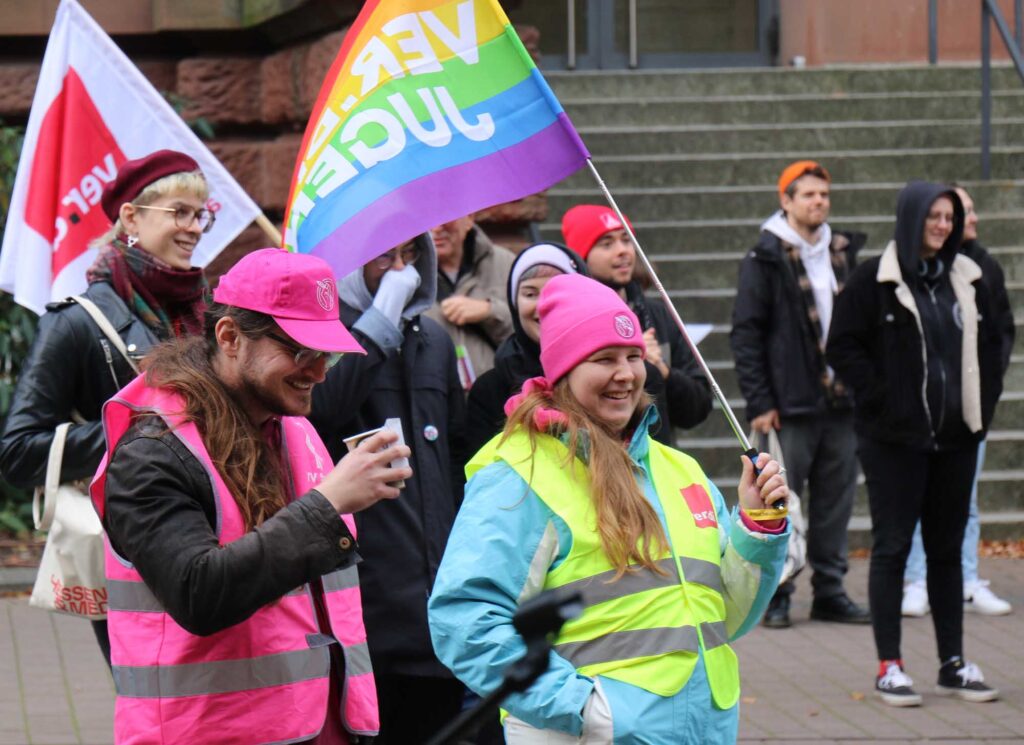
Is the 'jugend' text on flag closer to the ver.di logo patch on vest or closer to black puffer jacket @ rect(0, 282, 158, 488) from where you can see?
black puffer jacket @ rect(0, 282, 158, 488)

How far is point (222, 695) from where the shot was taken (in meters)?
3.04

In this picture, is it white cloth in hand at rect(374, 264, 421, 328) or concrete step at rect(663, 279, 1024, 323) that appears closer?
white cloth in hand at rect(374, 264, 421, 328)

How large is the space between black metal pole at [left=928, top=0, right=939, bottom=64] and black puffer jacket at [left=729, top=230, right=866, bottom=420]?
643 centimetres

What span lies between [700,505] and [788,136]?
32.5 ft

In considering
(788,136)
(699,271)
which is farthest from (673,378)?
(788,136)

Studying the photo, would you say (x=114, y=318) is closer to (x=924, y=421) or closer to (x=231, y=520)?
(x=231, y=520)

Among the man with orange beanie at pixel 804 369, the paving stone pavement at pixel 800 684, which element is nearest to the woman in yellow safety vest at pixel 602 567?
the paving stone pavement at pixel 800 684

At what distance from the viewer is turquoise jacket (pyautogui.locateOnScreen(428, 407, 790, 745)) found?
3.31m

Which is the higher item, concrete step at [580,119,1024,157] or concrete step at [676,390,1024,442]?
concrete step at [580,119,1024,157]

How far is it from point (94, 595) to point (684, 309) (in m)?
7.39

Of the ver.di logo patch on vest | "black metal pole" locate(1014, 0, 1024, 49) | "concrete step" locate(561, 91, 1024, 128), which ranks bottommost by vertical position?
the ver.di logo patch on vest

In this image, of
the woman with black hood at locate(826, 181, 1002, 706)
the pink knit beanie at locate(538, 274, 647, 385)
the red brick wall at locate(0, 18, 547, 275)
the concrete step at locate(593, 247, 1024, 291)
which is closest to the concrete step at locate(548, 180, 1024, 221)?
the concrete step at locate(593, 247, 1024, 291)

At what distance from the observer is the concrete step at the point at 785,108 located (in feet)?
43.6

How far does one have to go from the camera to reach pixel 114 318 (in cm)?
455
